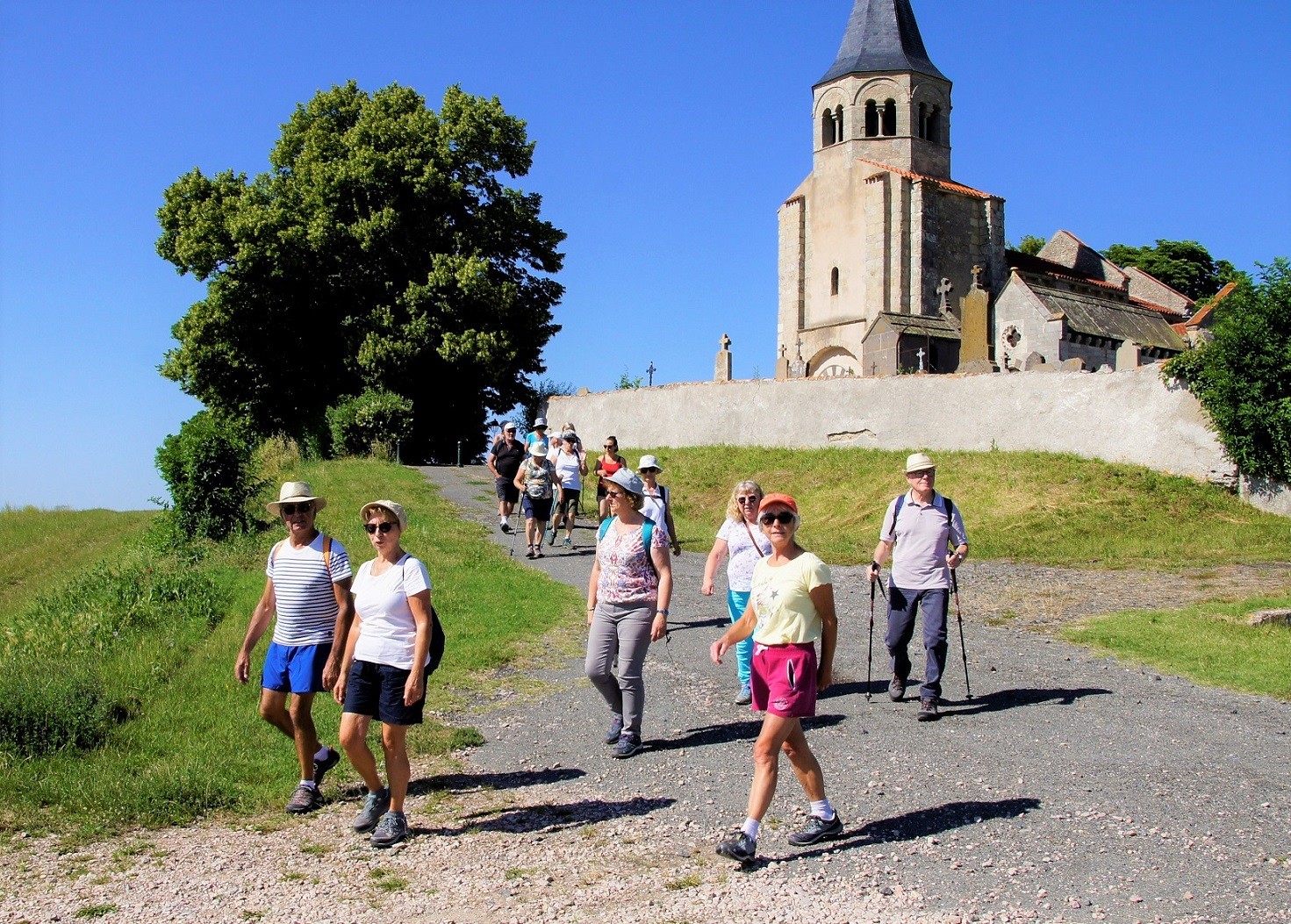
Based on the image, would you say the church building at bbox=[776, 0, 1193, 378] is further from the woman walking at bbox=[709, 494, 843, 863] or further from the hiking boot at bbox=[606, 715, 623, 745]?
the woman walking at bbox=[709, 494, 843, 863]

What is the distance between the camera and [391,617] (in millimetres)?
6258

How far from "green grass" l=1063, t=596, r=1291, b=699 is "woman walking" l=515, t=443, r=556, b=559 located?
7466mm

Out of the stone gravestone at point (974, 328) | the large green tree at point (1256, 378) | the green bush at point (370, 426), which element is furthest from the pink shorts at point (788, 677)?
the green bush at point (370, 426)

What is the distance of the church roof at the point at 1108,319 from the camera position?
3797 cm

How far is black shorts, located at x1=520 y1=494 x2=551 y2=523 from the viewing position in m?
16.5

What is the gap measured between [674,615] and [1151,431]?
40.8 ft

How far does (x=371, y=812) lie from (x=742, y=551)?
353 centimetres

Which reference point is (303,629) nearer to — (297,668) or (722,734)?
(297,668)

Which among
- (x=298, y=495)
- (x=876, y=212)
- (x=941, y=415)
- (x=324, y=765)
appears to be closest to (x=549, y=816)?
(x=324, y=765)

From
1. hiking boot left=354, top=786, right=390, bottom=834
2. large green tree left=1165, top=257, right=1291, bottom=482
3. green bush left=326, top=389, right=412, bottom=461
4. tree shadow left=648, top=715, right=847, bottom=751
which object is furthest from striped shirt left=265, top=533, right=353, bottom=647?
Answer: green bush left=326, top=389, right=412, bottom=461

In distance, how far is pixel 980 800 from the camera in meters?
6.47

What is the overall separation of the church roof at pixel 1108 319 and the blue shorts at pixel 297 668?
1294 inches

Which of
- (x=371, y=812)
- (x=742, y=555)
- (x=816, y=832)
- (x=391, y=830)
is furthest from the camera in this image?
(x=742, y=555)

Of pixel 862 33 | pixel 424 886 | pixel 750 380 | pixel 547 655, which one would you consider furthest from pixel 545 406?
pixel 424 886
